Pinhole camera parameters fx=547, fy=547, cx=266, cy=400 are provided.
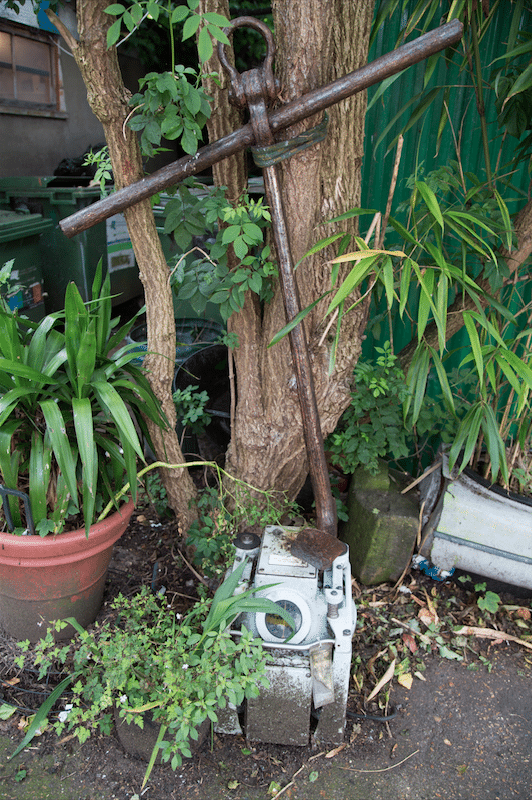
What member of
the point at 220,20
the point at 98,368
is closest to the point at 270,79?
the point at 220,20

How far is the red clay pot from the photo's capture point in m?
1.78

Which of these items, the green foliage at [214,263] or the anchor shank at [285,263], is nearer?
the anchor shank at [285,263]

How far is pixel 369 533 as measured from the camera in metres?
2.39

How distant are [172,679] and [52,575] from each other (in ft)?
2.02

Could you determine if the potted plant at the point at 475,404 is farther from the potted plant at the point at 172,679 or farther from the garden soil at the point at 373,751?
the potted plant at the point at 172,679

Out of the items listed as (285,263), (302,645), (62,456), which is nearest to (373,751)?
(302,645)

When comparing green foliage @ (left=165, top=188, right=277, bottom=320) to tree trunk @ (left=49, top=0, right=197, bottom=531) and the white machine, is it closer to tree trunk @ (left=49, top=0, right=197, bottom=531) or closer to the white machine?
tree trunk @ (left=49, top=0, right=197, bottom=531)

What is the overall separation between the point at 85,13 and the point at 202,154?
59 centimetres

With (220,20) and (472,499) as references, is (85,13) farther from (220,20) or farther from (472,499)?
(472,499)

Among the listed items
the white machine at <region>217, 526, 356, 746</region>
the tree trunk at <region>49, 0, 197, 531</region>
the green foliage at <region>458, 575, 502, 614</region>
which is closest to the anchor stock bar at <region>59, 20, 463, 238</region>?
the tree trunk at <region>49, 0, 197, 531</region>

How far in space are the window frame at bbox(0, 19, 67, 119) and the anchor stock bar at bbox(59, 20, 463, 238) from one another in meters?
4.54

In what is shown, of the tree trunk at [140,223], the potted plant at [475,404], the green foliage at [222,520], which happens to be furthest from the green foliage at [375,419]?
the tree trunk at [140,223]

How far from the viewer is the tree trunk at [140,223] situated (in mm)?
1747

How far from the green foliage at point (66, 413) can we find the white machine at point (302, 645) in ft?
1.85
